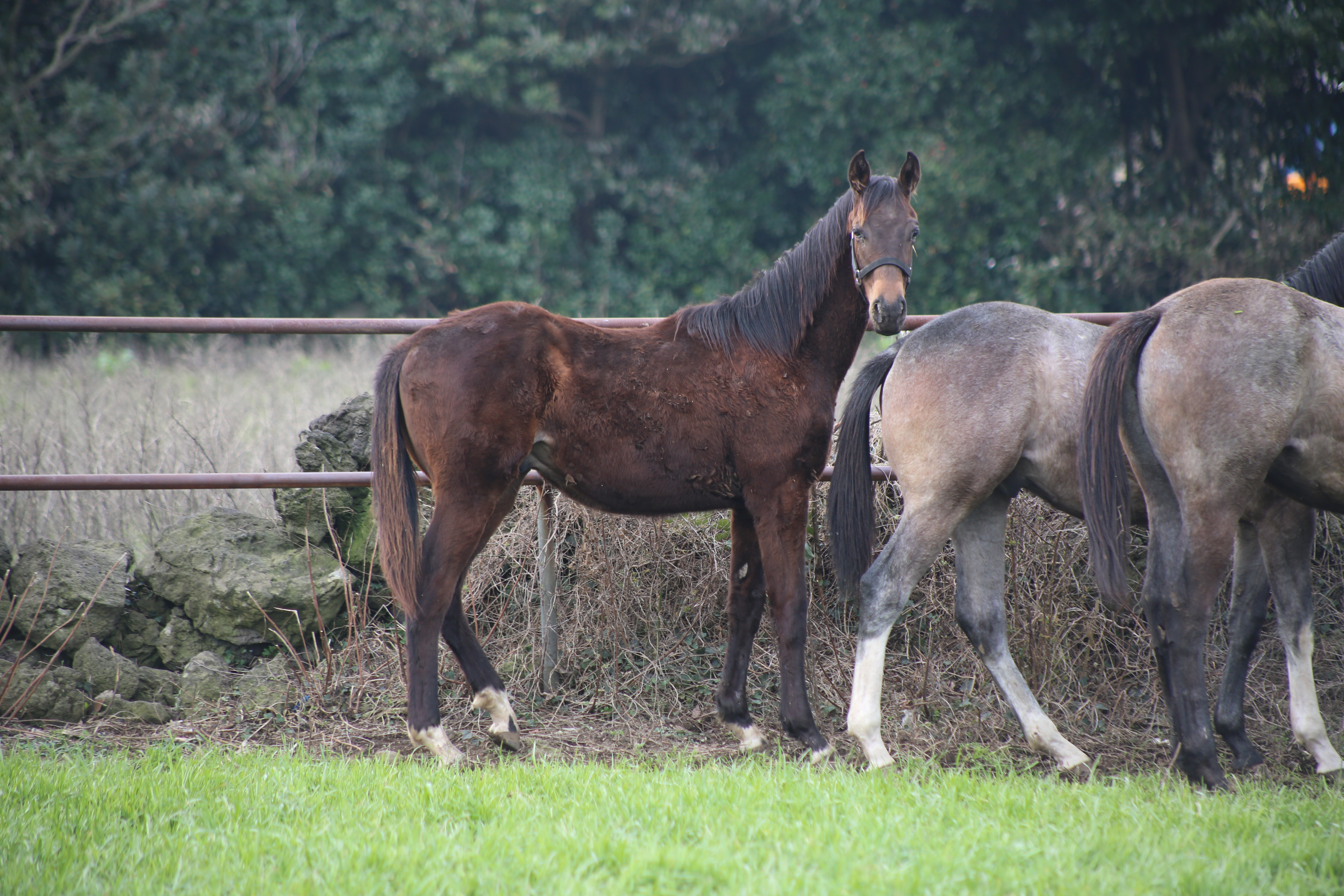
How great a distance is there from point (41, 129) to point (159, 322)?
38.8 feet

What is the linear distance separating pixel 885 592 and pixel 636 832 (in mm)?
1336

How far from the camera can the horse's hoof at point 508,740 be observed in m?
3.44

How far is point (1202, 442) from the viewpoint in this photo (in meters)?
2.96

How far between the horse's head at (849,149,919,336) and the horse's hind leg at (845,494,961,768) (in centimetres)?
70

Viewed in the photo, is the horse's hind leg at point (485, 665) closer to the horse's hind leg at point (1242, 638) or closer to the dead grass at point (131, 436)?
the dead grass at point (131, 436)

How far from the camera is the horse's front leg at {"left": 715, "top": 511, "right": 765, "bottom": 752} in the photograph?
3625mm

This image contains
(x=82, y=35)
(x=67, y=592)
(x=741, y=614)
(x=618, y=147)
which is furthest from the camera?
(x=618, y=147)

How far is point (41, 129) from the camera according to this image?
41.9 feet

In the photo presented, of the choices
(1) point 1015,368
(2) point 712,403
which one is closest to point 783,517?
(2) point 712,403

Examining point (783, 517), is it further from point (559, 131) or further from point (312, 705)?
point (559, 131)

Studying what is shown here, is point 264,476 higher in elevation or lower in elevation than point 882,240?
lower

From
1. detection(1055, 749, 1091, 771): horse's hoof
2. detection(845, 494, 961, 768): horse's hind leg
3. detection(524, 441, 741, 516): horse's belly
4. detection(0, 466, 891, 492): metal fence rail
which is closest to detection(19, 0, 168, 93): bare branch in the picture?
detection(0, 466, 891, 492): metal fence rail

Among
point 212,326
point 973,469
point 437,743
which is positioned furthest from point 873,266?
point 212,326

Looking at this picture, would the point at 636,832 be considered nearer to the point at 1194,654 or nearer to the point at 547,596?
the point at 547,596
